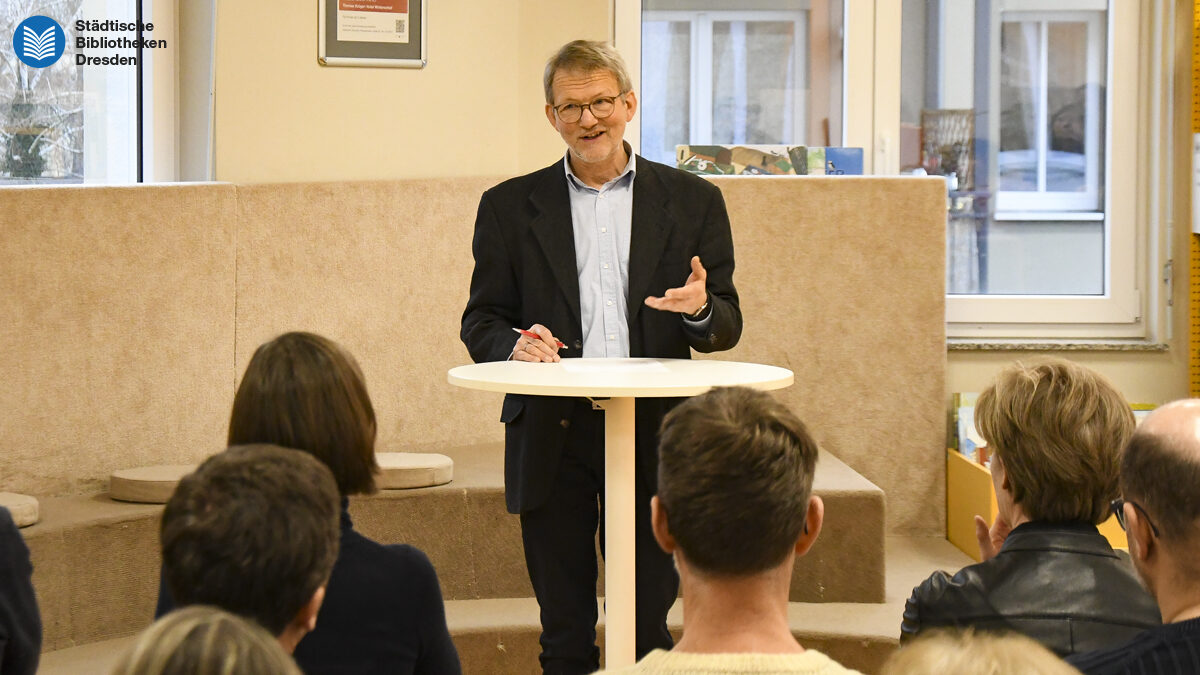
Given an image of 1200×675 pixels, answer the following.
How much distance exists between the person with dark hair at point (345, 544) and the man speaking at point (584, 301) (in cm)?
91

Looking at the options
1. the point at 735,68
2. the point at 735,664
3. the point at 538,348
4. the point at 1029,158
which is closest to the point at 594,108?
the point at 538,348

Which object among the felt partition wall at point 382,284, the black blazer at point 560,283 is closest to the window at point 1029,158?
the felt partition wall at point 382,284

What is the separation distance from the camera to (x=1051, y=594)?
65.1 inches

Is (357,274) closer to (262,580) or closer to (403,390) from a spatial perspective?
(403,390)

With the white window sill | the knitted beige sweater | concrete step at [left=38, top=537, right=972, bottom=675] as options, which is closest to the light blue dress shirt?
concrete step at [left=38, top=537, right=972, bottom=675]

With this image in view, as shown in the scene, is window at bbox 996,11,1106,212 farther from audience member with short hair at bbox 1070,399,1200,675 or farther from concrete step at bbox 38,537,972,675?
audience member with short hair at bbox 1070,399,1200,675

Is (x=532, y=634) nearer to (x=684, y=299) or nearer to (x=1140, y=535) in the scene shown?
(x=684, y=299)

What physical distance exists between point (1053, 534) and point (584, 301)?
1148mm

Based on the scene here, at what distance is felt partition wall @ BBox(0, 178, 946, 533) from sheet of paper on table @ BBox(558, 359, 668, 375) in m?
1.83

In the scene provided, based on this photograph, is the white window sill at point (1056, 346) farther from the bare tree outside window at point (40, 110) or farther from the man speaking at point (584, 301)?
the bare tree outside window at point (40, 110)

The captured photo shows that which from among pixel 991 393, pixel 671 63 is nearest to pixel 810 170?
pixel 671 63

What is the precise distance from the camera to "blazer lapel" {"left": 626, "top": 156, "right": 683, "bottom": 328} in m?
2.54

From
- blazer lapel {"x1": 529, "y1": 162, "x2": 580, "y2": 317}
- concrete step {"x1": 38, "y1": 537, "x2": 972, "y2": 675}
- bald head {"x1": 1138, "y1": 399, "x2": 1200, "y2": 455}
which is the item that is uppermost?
blazer lapel {"x1": 529, "y1": 162, "x2": 580, "y2": 317}

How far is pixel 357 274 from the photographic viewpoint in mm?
4082
